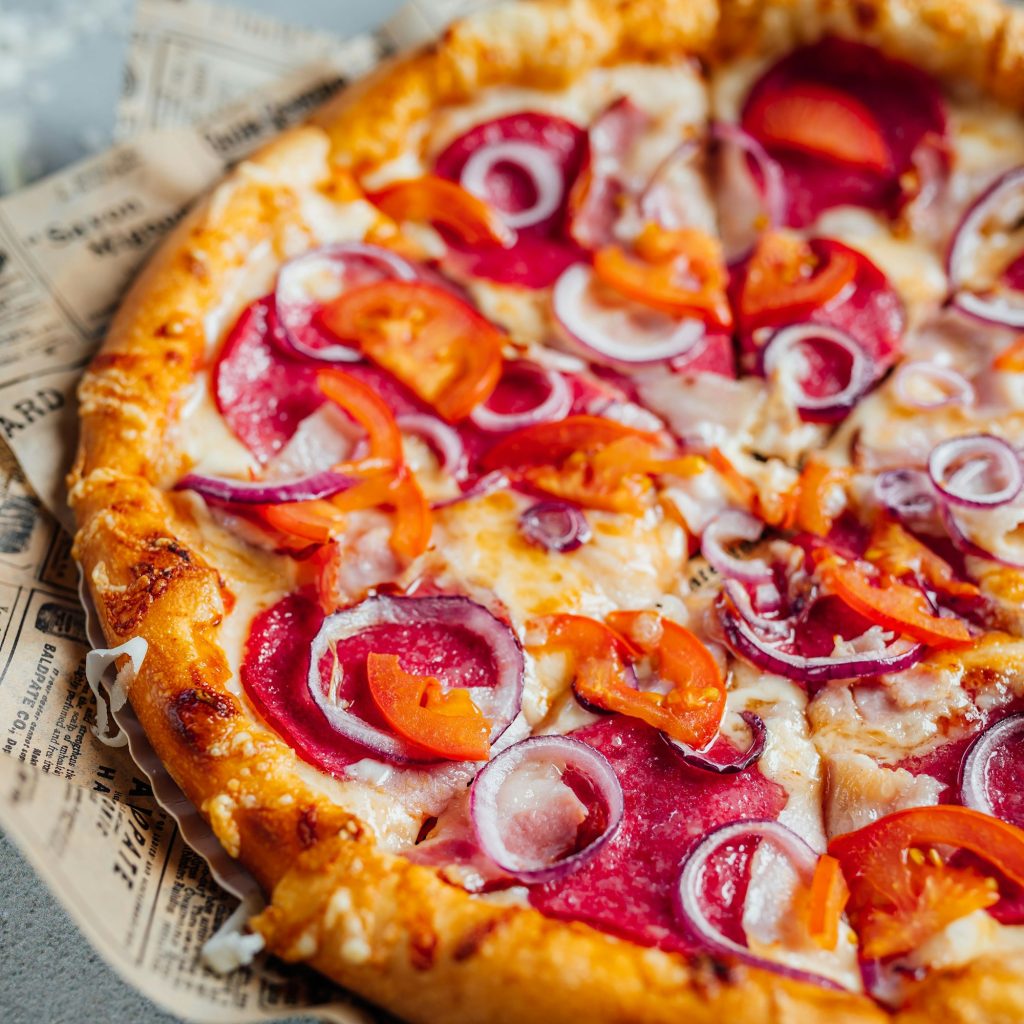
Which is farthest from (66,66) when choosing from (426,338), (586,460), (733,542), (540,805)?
(540,805)

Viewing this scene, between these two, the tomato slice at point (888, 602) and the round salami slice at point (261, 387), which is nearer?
the tomato slice at point (888, 602)

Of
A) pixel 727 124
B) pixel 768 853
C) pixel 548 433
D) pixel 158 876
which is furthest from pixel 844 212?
pixel 158 876

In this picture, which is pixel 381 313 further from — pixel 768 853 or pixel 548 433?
pixel 768 853

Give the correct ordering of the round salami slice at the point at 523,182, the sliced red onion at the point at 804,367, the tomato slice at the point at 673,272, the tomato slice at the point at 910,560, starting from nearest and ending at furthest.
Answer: the tomato slice at the point at 910,560 < the sliced red onion at the point at 804,367 < the tomato slice at the point at 673,272 < the round salami slice at the point at 523,182

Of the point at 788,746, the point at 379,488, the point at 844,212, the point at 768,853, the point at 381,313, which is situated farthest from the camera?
the point at 844,212

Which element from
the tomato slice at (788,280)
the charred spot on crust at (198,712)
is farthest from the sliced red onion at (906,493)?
the charred spot on crust at (198,712)

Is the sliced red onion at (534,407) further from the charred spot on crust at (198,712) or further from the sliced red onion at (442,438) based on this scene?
the charred spot on crust at (198,712)

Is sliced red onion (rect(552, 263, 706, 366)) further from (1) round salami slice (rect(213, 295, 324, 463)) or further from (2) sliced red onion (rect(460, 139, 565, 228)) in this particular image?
(1) round salami slice (rect(213, 295, 324, 463))
